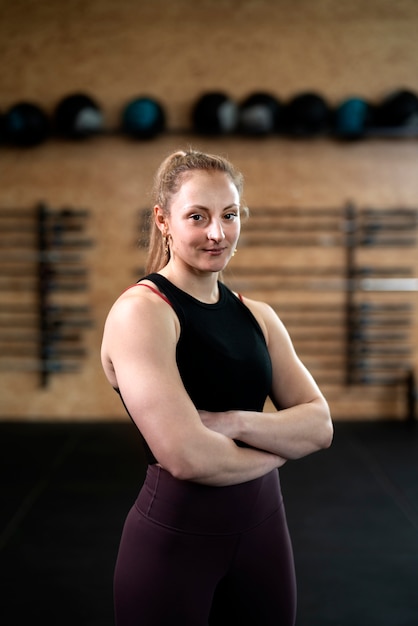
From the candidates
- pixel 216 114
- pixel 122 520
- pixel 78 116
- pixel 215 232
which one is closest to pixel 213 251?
pixel 215 232

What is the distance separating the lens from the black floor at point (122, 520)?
2.26m

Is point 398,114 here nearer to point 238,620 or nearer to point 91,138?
point 91,138

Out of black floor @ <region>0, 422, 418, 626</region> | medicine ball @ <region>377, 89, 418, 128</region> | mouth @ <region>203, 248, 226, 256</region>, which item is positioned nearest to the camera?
mouth @ <region>203, 248, 226, 256</region>

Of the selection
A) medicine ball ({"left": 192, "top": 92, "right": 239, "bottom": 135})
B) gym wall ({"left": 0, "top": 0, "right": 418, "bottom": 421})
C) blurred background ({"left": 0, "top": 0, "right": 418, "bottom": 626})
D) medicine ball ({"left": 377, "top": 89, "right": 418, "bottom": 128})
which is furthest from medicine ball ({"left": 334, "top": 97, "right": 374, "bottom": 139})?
medicine ball ({"left": 192, "top": 92, "right": 239, "bottom": 135})

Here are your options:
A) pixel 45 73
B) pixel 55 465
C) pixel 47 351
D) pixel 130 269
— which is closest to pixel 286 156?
pixel 130 269

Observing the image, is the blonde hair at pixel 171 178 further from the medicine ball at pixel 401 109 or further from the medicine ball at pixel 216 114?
the medicine ball at pixel 401 109

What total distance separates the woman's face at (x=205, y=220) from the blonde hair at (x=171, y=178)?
0.06 ft

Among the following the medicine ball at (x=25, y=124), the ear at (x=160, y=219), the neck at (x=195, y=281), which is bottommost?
the neck at (x=195, y=281)

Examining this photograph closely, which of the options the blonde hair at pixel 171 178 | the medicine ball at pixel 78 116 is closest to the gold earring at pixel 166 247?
the blonde hair at pixel 171 178

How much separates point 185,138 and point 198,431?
13.9ft

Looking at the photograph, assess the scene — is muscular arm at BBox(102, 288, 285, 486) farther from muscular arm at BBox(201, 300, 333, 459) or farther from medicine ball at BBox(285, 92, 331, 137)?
medicine ball at BBox(285, 92, 331, 137)

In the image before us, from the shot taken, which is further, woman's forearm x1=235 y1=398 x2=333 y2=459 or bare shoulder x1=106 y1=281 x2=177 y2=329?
woman's forearm x1=235 y1=398 x2=333 y2=459

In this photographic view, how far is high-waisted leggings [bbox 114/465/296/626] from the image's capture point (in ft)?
3.60

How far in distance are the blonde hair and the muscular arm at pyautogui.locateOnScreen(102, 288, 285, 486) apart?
0.20 metres
